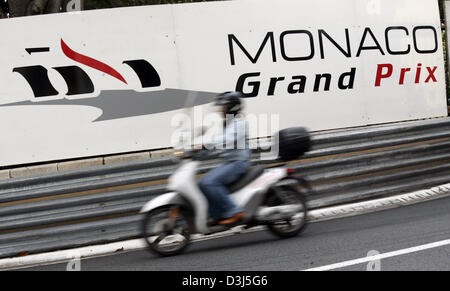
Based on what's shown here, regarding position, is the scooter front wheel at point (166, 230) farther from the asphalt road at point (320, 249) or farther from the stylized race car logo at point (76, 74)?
the stylized race car logo at point (76, 74)

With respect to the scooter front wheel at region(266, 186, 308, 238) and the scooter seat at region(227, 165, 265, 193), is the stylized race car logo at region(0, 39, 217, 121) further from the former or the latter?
the scooter front wheel at region(266, 186, 308, 238)

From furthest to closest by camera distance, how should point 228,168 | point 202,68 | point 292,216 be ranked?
1. point 202,68
2. point 292,216
3. point 228,168

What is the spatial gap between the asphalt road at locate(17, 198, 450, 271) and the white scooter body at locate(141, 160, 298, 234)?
0.35 meters

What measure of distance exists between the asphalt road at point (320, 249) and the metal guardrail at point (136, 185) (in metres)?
0.52

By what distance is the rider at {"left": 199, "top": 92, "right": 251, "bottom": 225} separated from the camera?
5.98 metres

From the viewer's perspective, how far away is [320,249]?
5680 millimetres

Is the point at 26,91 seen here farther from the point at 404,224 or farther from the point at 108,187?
the point at 404,224

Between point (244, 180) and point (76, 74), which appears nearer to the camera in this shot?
point (244, 180)

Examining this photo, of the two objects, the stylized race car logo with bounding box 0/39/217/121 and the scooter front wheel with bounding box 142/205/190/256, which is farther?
the stylized race car logo with bounding box 0/39/217/121

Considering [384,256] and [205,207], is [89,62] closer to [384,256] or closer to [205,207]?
[205,207]

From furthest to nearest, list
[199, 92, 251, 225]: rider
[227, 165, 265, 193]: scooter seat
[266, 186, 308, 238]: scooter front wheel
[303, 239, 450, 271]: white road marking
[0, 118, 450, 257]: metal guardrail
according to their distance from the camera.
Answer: [0, 118, 450, 257]: metal guardrail, [266, 186, 308, 238]: scooter front wheel, [227, 165, 265, 193]: scooter seat, [199, 92, 251, 225]: rider, [303, 239, 450, 271]: white road marking

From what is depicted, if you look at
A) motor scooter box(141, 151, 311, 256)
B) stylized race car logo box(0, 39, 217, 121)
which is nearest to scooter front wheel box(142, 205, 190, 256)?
motor scooter box(141, 151, 311, 256)

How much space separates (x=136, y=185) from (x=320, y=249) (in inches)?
94.0

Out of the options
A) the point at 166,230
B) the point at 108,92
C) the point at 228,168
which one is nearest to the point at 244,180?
the point at 228,168
